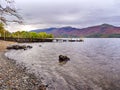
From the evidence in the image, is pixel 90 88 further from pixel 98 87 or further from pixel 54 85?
pixel 54 85

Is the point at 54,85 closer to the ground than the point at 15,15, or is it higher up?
closer to the ground

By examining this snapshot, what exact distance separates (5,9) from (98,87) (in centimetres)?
1101

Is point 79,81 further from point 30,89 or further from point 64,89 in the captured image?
point 30,89

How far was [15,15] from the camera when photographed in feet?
45.1

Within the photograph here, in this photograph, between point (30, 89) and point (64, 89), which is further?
point (64, 89)

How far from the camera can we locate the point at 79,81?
61.6ft

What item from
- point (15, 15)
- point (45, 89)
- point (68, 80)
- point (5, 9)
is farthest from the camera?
point (68, 80)

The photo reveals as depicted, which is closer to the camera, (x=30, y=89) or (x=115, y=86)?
(x=30, y=89)

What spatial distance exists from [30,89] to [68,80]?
605cm

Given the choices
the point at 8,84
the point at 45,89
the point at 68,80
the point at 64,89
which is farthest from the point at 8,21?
the point at 68,80

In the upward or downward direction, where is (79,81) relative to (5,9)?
downward

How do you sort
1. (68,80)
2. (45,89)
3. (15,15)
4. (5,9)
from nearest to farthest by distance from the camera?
(5,9)
(15,15)
(45,89)
(68,80)

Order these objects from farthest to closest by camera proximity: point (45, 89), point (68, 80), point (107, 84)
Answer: point (68, 80)
point (107, 84)
point (45, 89)

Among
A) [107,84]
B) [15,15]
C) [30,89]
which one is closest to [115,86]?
[107,84]
